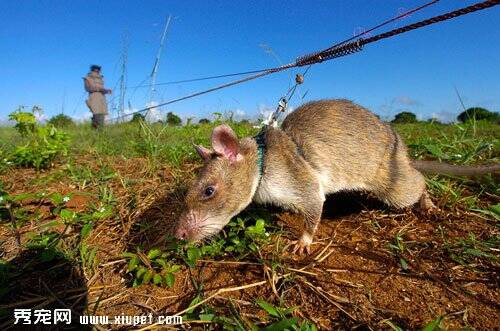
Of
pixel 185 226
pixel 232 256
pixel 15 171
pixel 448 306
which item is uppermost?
pixel 15 171

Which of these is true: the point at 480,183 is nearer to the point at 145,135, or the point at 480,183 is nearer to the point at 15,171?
the point at 145,135

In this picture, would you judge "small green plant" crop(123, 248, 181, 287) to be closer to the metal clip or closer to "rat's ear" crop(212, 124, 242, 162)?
"rat's ear" crop(212, 124, 242, 162)

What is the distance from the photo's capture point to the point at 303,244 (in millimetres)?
2830

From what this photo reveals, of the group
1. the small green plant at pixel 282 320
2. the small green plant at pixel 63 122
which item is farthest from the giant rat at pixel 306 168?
the small green plant at pixel 63 122

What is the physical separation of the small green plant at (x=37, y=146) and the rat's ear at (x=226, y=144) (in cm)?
275

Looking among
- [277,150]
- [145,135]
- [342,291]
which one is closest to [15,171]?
[145,135]

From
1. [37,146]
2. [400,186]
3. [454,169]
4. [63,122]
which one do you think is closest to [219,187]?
[400,186]

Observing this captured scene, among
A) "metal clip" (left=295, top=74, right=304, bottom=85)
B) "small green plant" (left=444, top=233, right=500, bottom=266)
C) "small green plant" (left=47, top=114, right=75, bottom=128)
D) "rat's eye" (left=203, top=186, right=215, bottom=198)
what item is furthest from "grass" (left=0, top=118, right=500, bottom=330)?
"small green plant" (left=47, top=114, right=75, bottom=128)

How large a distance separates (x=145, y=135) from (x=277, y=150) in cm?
260

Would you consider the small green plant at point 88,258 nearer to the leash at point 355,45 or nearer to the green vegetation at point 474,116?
the leash at point 355,45

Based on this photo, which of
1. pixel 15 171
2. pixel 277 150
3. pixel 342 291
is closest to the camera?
pixel 342 291

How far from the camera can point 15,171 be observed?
14.9ft

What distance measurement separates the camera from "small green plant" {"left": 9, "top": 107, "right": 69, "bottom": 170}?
14.7ft

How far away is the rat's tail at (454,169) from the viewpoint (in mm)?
3254
